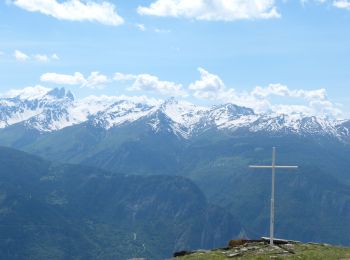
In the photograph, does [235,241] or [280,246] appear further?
[235,241]

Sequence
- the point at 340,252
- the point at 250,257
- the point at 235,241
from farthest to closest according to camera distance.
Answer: the point at 235,241
the point at 340,252
the point at 250,257

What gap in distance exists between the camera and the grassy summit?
58594mm

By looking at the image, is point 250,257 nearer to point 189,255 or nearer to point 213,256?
point 213,256

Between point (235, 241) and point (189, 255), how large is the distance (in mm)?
6750

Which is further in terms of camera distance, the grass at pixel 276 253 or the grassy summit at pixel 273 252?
A: the grassy summit at pixel 273 252

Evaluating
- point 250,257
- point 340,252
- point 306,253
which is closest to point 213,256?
point 250,257

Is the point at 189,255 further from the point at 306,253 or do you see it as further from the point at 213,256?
the point at 306,253

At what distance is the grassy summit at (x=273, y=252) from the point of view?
5859 centimetres

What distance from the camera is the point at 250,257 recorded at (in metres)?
58.1

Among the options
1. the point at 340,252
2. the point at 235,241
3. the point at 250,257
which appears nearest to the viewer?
the point at 250,257

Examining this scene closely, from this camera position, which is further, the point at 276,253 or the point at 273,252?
the point at 273,252

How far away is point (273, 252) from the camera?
60.7m

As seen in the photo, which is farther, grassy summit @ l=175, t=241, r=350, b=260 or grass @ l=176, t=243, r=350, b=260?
grassy summit @ l=175, t=241, r=350, b=260

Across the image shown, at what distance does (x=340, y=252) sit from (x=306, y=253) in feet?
17.1
